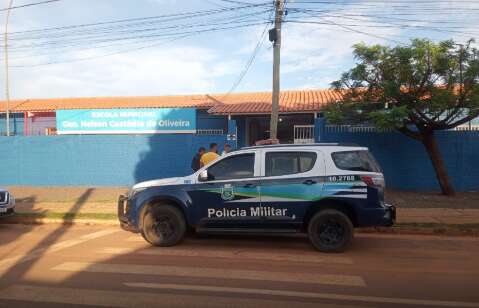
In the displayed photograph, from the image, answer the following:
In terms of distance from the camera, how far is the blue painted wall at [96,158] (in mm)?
17781

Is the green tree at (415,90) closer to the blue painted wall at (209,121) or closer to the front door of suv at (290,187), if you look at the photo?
the front door of suv at (290,187)

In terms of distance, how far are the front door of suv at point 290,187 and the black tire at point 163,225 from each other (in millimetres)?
1528

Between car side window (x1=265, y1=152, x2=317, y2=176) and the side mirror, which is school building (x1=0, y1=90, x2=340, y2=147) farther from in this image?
the side mirror

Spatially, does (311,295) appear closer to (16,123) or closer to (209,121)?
(209,121)

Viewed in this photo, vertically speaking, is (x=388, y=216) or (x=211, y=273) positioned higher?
(x=388, y=216)

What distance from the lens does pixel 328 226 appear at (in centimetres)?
802

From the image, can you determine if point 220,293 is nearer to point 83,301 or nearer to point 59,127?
point 83,301

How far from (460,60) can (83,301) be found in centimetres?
1250

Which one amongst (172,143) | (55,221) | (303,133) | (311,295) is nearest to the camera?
(311,295)

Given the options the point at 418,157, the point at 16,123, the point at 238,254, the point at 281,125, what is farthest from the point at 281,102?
the point at 16,123

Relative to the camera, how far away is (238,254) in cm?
787

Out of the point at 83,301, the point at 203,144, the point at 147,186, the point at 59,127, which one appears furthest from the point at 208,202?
the point at 59,127

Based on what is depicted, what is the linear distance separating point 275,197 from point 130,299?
3.38 metres

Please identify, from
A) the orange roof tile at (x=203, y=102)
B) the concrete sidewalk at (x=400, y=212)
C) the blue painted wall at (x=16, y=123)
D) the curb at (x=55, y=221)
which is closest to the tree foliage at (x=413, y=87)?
the concrete sidewalk at (x=400, y=212)
